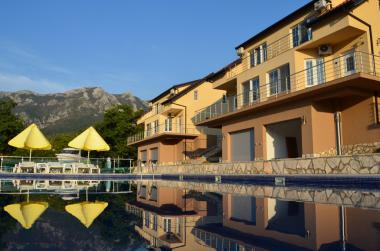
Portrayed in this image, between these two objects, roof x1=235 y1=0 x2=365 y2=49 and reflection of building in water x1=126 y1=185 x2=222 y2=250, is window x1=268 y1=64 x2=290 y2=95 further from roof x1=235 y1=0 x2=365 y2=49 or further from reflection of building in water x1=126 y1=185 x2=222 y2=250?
reflection of building in water x1=126 y1=185 x2=222 y2=250

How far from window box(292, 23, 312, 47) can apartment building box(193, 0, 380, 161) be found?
0.05 meters

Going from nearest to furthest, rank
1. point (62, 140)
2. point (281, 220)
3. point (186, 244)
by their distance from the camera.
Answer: point (186, 244), point (281, 220), point (62, 140)

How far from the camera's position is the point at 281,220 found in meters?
5.03

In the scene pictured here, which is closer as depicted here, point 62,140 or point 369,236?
point 369,236

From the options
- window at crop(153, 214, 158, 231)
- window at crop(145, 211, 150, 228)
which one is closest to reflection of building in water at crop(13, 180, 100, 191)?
window at crop(145, 211, 150, 228)

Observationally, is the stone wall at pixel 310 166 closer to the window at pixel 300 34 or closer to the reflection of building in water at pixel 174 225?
the window at pixel 300 34

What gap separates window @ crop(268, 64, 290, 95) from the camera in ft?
61.4

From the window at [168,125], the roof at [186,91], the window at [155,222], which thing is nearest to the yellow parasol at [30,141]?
the window at [168,125]

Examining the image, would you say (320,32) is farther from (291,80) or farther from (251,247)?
(251,247)

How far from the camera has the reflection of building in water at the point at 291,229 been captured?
3.42m

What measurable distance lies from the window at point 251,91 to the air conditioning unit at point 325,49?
4.92 m

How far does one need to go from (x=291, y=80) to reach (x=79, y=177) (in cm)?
1624

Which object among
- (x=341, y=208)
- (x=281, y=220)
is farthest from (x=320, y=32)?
(x=281, y=220)

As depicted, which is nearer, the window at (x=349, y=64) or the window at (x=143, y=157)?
the window at (x=349, y=64)
